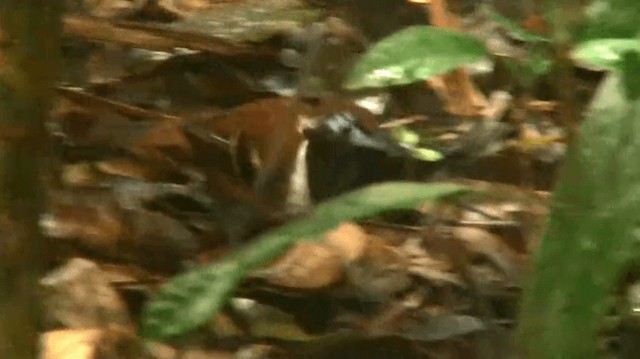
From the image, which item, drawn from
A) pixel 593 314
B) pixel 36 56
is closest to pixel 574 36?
pixel 593 314

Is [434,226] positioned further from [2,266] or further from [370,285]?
[2,266]

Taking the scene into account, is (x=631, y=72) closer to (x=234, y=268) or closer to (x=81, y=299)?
(x=234, y=268)

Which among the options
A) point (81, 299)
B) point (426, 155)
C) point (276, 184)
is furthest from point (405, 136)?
point (81, 299)

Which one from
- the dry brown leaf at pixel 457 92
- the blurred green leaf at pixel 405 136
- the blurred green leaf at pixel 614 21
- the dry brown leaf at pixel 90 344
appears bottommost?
the dry brown leaf at pixel 90 344

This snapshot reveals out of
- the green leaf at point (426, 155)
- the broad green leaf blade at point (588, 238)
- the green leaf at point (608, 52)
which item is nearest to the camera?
the green leaf at point (608, 52)

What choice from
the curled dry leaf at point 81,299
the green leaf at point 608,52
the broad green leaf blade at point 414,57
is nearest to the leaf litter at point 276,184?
the curled dry leaf at point 81,299

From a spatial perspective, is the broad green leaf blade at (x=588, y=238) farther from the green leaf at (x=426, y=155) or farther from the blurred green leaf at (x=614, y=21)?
the green leaf at (x=426, y=155)
